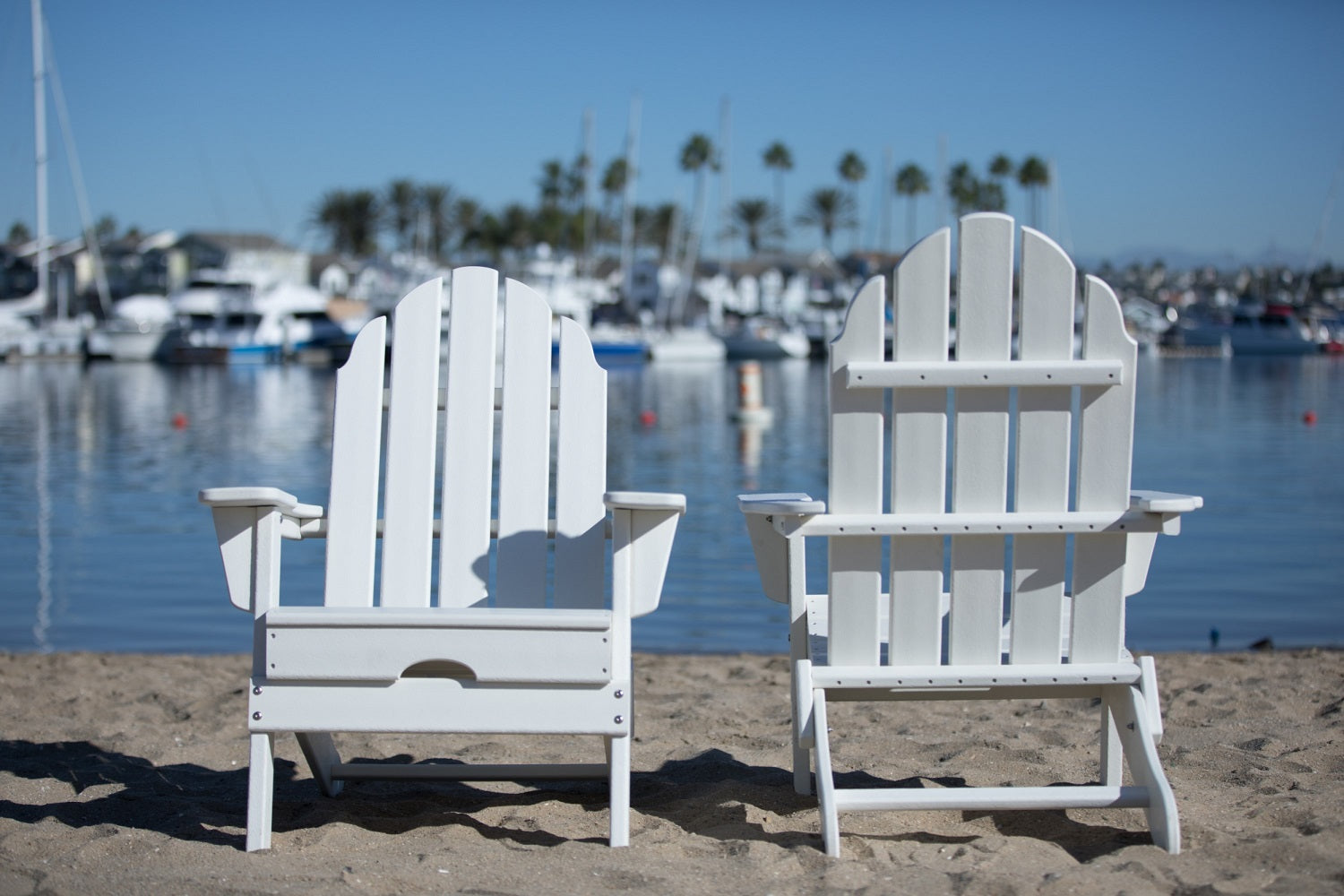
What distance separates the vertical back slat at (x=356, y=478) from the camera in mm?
3289

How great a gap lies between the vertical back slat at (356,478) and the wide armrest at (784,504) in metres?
0.99

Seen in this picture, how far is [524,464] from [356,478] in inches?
17.2

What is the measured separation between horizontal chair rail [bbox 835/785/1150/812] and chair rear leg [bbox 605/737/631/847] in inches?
19.2

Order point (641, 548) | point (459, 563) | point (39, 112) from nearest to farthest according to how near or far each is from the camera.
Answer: point (641, 548) < point (459, 563) < point (39, 112)

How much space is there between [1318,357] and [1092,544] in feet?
218

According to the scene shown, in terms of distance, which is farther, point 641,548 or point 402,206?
point 402,206

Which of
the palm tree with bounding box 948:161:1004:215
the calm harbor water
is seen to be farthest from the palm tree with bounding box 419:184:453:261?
the calm harbor water

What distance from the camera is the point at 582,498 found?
3.29 m

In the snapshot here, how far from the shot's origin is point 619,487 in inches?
530

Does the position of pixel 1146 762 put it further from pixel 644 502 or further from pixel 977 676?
pixel 644 502

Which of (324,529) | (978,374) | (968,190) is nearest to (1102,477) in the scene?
(978,374)

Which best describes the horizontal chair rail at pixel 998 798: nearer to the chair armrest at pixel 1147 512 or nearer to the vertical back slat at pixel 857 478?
the vertical back slat at pixel 857 478

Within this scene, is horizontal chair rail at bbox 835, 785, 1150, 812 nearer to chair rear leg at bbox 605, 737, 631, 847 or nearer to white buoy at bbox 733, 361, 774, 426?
chair rear leg at bbox 605, 737, 631, 847

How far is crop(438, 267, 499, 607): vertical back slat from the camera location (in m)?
3.32
